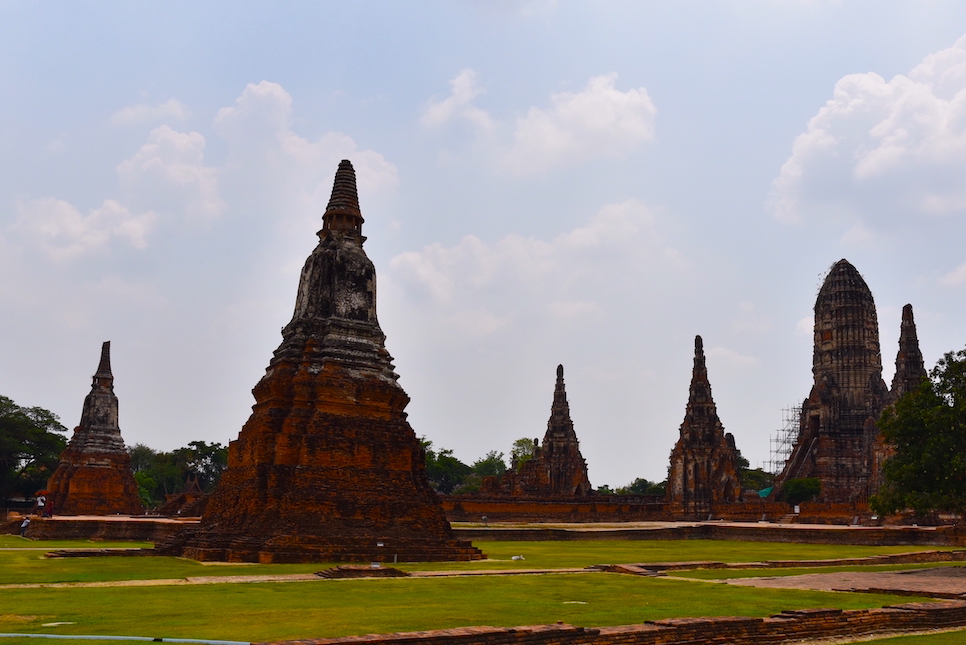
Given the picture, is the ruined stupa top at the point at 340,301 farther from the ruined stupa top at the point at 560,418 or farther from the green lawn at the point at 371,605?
the ruined stupa top at the point at 560,418

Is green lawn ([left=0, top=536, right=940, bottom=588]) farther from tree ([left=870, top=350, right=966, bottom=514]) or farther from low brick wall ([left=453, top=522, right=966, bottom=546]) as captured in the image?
tree ([left=870, top=350, right=966, bottom=514])

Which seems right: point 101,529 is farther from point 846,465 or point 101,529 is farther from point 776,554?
point 846,465

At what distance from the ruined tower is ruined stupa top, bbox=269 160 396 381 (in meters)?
54.4

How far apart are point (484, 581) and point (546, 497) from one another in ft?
120

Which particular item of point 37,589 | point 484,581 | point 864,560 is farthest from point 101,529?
point 864,560

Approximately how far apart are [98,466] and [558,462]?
30576mm

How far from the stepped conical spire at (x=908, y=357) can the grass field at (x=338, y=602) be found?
128 feet

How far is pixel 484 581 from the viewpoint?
16031 mm

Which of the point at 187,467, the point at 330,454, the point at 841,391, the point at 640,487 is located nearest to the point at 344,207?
the point at 330,454

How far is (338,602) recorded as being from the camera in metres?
12.4

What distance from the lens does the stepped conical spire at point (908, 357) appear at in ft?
175

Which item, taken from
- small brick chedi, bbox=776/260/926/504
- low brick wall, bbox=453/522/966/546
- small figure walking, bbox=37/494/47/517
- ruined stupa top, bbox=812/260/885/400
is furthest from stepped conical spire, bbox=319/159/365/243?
ruined stupa top, bbox=812/260/885/400

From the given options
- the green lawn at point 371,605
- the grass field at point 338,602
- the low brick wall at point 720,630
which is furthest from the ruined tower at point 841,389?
the low brick wall at point 720,630

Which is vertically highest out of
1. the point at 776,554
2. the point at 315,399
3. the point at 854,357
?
the point at 854,357
